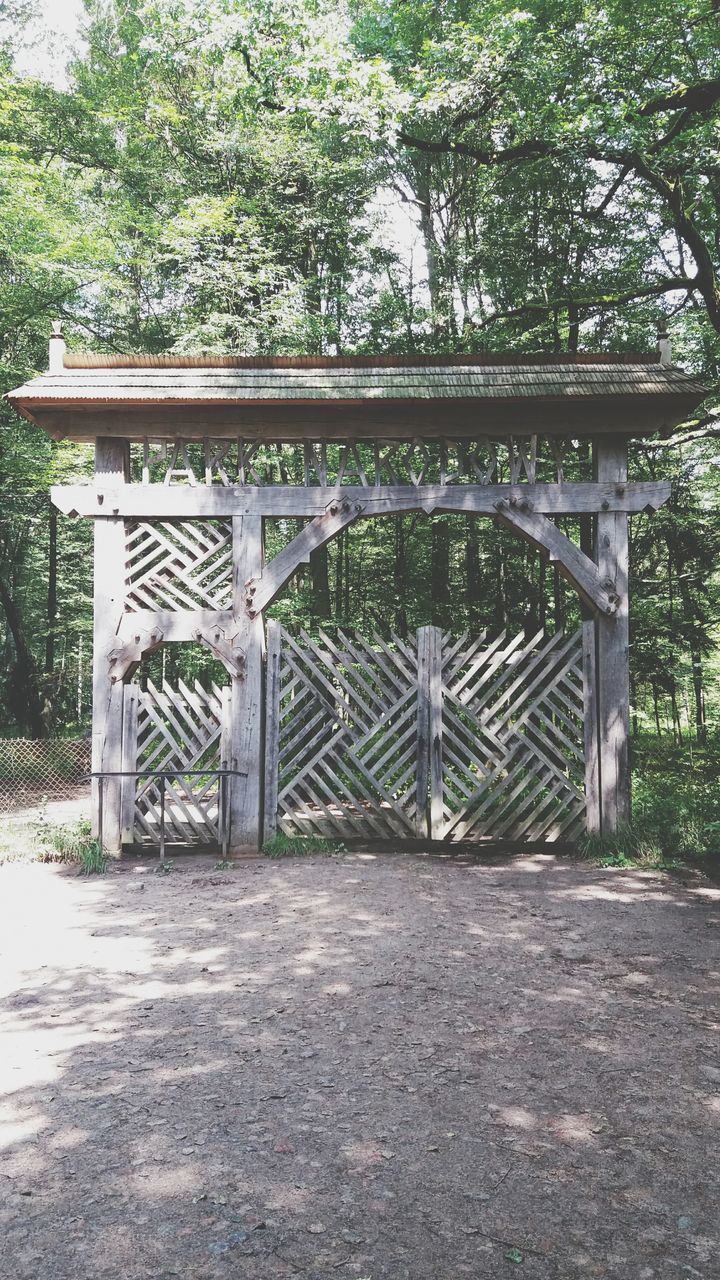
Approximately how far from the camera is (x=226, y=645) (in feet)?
24.5

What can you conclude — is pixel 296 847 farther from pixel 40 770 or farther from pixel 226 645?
pixel 40 770

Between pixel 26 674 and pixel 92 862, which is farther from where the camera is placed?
pixel 26 674

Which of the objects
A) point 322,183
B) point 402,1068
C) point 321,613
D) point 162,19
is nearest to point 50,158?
point 322,183

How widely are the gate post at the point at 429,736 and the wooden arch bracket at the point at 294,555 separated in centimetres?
131

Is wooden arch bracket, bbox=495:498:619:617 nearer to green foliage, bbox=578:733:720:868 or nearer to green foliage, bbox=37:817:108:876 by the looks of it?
green foliage, bbox=578:733:720:868

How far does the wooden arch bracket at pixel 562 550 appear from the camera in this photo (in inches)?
292

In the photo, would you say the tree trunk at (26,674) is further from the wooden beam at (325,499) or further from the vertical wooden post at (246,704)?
the vertical wooden post at (246,704)

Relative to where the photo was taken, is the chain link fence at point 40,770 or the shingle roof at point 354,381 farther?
the chain link fence at point 40,770

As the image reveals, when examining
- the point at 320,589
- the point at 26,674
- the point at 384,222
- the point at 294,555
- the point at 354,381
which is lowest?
the point at 26,674

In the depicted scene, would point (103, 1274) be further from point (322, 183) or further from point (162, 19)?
point (322, 183)

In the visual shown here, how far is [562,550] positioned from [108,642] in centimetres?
450

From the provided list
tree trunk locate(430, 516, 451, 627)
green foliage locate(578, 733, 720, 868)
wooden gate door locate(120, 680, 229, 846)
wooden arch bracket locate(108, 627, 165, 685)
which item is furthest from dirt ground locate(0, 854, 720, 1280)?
tree trunk locate(430, 516, 451, 627)

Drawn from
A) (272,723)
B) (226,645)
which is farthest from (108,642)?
(272,723)

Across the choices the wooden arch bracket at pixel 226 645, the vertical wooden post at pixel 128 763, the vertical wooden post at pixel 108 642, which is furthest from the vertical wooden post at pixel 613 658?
the vertical wooden post at pixel 108 642
